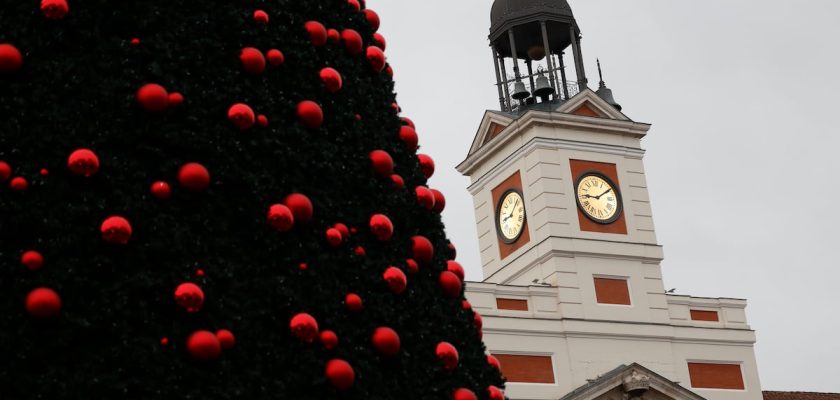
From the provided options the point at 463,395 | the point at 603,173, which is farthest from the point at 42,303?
the point at 603,173

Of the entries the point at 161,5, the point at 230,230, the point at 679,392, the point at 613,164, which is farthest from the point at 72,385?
the point at 613,164

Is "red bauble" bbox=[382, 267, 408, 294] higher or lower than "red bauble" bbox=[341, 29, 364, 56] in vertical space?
lower

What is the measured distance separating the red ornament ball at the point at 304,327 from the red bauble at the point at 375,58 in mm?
1576

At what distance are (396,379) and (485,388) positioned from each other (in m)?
0.53

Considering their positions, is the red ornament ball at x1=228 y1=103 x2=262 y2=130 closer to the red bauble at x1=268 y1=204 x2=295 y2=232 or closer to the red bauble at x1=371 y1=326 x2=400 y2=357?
the red bauble at x1=268 y1=204 x2=295 y2=232

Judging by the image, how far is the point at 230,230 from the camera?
5.88 metres

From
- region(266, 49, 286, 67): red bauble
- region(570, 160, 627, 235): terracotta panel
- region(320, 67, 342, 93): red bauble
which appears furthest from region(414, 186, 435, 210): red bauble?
region(570, 160, 627, 235): terracotta panel

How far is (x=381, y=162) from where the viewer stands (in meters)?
6.38

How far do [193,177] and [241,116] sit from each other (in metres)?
0.38

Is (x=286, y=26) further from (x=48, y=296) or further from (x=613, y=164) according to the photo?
(x=613, y=164)

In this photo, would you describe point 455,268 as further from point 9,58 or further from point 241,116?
point 9,58

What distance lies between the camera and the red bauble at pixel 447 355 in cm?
613

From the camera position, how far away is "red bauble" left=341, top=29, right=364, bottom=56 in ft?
22.0

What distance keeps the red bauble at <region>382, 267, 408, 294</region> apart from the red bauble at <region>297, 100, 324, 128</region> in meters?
0.75
